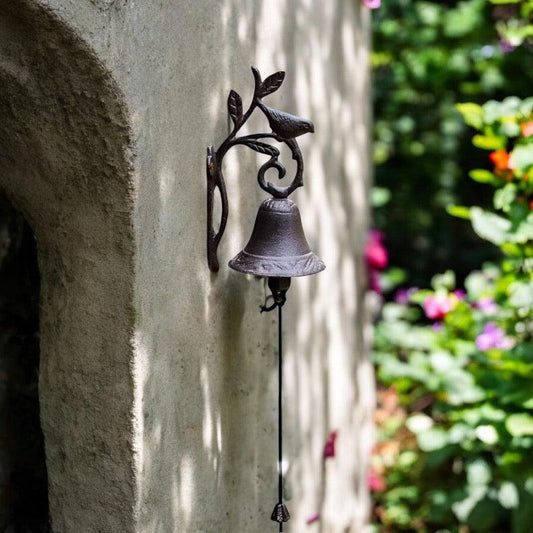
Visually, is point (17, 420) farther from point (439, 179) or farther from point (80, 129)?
point (439, 179)

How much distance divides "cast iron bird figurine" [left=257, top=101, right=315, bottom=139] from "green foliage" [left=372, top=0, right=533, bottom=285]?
373 cm

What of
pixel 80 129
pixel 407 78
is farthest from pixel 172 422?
pixel 407 78

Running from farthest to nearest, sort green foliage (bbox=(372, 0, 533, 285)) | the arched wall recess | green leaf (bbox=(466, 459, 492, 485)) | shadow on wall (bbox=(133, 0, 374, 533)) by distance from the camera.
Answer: green foliage (bbox=(372, 0, 533, 285)), green leaf (bbox=(466, 459, 492, 485)), shadow on wall (bbox=(133, 0, 374, 533)), the arched wall recess

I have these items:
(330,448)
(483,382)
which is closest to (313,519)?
(330,448)

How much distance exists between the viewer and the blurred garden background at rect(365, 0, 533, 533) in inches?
131

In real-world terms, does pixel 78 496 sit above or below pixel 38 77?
below

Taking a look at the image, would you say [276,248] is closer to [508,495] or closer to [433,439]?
[433,439]

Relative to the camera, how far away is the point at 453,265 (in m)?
7.27

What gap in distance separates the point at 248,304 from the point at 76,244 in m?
0.65

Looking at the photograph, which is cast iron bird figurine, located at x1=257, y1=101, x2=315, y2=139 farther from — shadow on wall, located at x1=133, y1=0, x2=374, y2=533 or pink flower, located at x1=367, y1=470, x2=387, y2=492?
pink flower, located at x1=367, y1=470, x2=387, y2=492

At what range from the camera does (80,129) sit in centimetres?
176

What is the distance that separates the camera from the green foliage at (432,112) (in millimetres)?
5957

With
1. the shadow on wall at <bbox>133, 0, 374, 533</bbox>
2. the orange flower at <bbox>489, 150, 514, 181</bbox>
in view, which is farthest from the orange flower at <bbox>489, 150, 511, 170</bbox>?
the shadow on wall at <bbox>133, 0, 374, 533</bbox>

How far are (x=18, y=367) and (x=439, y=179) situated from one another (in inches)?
206
